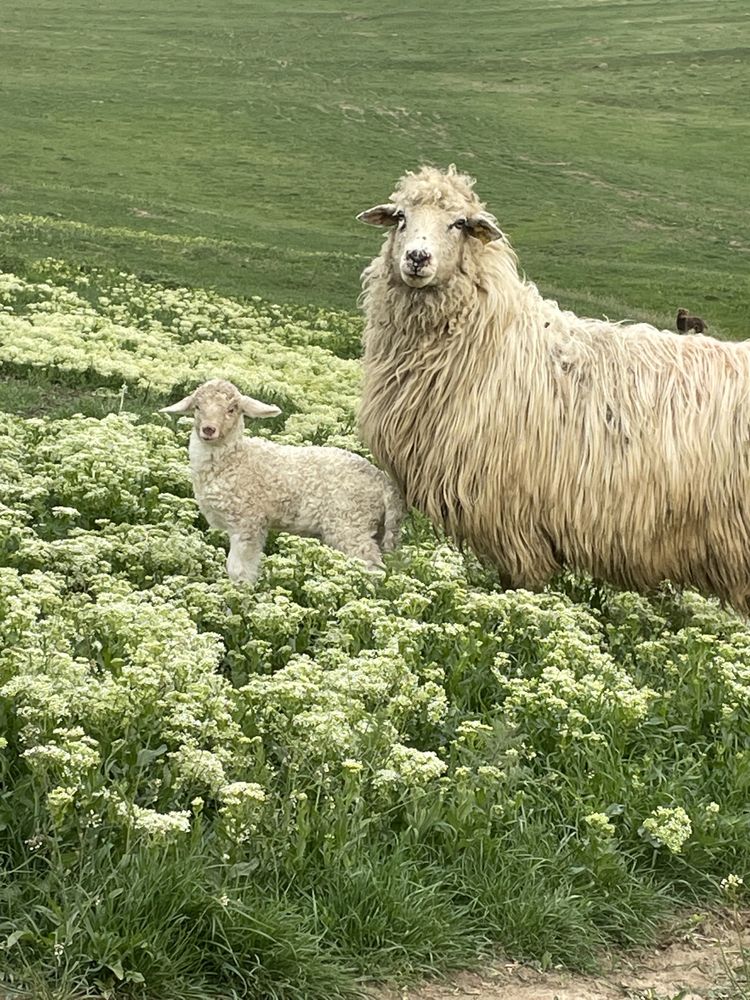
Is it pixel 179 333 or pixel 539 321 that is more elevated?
pixel 539 321

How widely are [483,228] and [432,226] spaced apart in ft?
1.33

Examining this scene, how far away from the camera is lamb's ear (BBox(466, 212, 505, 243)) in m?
8.59

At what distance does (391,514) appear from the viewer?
860 centimetres

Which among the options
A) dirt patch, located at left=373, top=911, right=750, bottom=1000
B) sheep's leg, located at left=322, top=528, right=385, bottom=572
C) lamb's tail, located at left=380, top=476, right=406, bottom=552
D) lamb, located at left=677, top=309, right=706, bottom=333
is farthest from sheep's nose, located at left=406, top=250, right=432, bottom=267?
lamb, located at left=677, top=309, right=706, bottom=333

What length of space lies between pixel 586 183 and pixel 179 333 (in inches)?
2183

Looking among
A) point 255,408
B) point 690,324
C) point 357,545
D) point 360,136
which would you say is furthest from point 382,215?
point 360,136

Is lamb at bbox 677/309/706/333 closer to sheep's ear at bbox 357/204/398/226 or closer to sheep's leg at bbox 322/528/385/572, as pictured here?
sheep's ear at bbox 357/204/398/226

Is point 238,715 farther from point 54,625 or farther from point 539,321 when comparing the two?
point 539,321

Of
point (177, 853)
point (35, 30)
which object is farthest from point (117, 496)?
point (35, 30)

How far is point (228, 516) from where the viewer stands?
27.4 feet

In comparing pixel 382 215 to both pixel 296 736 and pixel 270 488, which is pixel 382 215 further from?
pixel 296 736

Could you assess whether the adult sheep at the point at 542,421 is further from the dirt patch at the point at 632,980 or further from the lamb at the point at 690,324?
the lamb at the point at 690,324

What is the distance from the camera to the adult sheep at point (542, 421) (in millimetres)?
8180

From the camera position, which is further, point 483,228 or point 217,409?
point 483,228
